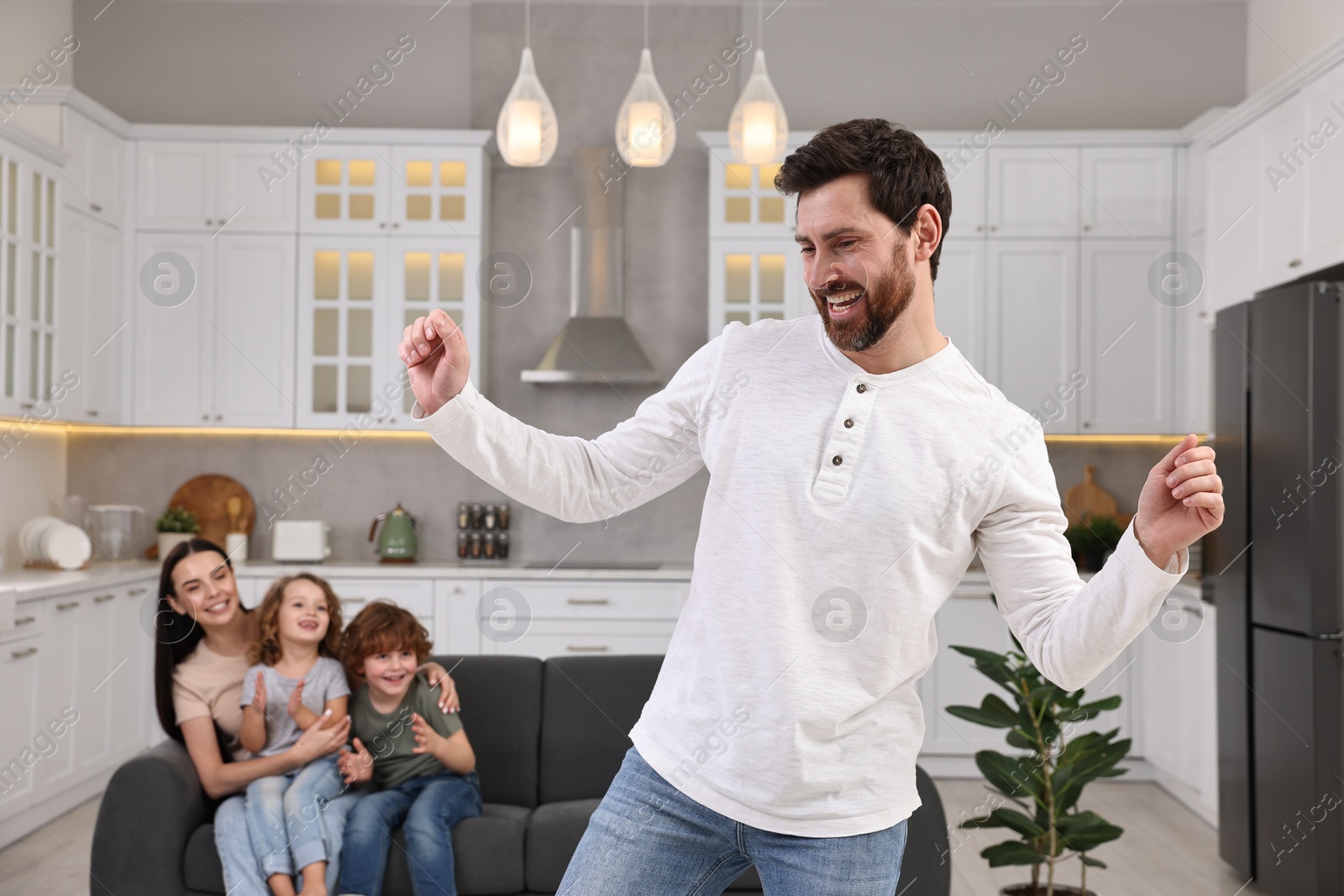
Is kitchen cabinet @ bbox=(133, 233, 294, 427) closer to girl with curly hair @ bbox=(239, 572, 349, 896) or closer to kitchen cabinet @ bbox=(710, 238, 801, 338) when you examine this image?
kitchen cabinet @ bbox=(710, 238, 801, 338)

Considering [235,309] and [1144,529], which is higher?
[235,309]

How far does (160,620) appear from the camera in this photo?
8.16 ft

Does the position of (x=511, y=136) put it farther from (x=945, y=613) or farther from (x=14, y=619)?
(x=945, y=613)

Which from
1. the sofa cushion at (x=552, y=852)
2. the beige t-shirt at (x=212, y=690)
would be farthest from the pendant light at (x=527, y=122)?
the sofa cushion at (x=552, y=852)

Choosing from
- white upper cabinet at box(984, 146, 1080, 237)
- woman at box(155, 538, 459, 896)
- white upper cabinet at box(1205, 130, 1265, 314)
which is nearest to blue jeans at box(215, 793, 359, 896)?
woman at box(155, 538, 459, 896)

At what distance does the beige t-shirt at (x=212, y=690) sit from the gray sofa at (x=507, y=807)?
0.10 meters

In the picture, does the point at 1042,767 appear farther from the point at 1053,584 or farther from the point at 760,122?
the point at 760,122

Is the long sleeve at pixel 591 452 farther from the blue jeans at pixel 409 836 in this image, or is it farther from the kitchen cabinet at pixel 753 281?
the kitchen cabinet at pixel 753 281

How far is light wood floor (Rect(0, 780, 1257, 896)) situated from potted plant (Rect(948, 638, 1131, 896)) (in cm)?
74

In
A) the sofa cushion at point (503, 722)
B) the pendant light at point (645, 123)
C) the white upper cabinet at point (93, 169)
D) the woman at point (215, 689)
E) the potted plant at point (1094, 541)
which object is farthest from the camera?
the potted plant at point (1094, 541)

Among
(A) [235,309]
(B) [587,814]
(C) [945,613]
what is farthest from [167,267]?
(C) [945,613]

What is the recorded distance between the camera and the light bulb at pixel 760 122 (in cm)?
303

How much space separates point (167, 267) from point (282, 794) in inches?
116

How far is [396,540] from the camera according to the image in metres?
4.61
